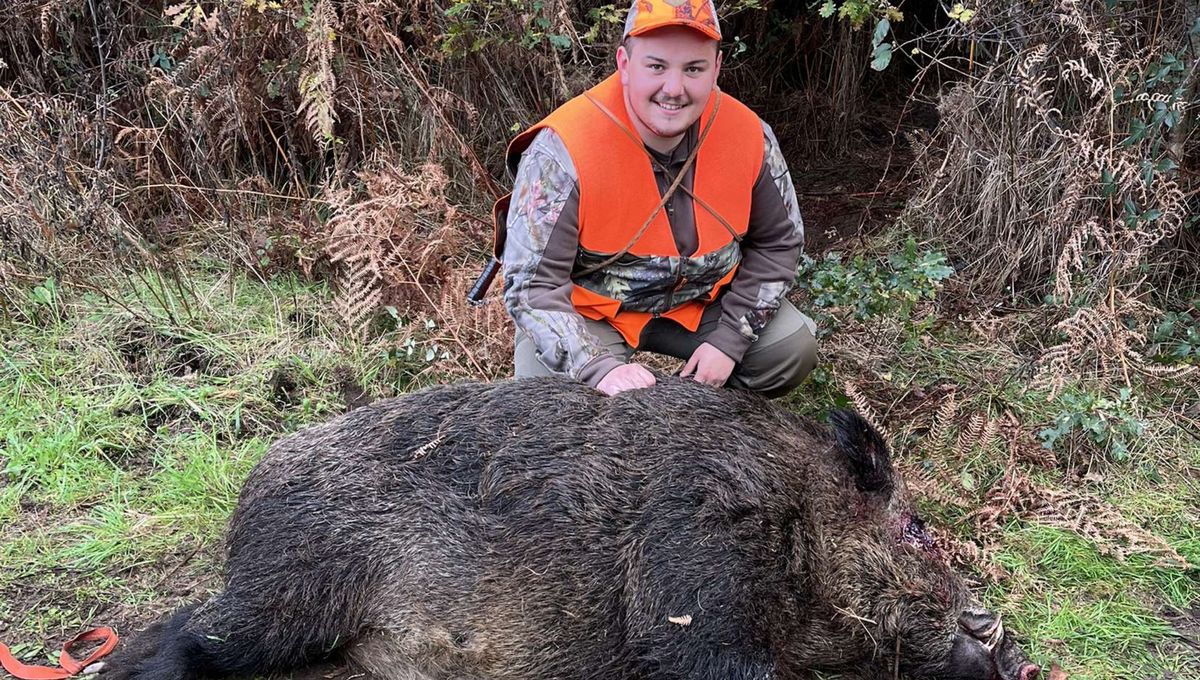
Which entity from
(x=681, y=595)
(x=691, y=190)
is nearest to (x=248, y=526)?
(x=681, y=595)

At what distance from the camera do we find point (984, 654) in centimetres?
319

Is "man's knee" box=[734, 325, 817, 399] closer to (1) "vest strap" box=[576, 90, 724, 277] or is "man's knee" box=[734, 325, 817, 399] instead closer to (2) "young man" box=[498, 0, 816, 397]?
(2) "young man" box=[498, 0, 816, 397]

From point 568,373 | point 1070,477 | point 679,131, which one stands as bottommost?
point 1070,477

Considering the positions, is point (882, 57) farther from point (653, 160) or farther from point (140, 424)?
point (140, 424)

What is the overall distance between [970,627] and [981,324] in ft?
7.31

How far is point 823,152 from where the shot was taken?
7.37m

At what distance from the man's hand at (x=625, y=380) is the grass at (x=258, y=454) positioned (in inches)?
52.1

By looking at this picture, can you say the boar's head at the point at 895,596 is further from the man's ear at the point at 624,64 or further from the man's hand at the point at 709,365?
the man's ear at the point at 624,64

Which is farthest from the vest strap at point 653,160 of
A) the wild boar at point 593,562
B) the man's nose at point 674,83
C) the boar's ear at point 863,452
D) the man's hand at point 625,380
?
the boar's ear at point 863,452

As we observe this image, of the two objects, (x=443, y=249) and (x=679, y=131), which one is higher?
(x=679, y=131)

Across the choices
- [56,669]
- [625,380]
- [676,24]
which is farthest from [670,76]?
[56,669]

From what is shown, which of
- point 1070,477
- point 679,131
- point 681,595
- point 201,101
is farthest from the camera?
point 201,101

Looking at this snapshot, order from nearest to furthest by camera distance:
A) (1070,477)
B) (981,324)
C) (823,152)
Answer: (1070,477) < (981,324) < (823,152)

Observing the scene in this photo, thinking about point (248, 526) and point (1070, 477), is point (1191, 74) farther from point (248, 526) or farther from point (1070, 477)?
point (248, 526)
